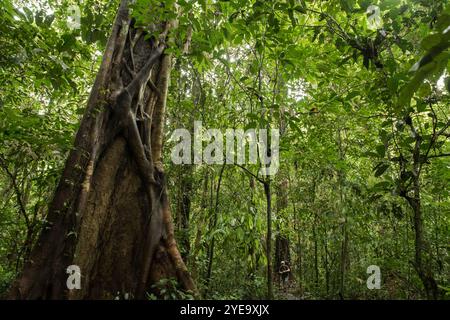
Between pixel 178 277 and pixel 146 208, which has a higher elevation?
→ pixel 146 208

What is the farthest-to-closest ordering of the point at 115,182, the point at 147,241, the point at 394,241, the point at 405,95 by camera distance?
the point at 394,241 < the point at 115,182 < the point at 147,241 < the point at 405,95

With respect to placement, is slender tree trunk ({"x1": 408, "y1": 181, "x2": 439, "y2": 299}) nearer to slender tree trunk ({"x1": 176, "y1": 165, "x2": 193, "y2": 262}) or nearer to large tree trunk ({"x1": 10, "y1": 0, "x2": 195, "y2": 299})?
large tree trunk ({"x1": 10, "y1": 0, "x2": 195, "y2": 299})

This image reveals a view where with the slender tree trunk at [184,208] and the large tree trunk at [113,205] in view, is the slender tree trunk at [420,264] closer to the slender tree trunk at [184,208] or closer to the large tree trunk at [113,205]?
the large tree trunk at [113,205]

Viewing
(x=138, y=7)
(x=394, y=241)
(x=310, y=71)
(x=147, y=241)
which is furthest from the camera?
(x=394, y=241)

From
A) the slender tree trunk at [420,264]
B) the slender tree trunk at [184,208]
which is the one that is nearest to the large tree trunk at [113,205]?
the slender tree trunk at [184,208]

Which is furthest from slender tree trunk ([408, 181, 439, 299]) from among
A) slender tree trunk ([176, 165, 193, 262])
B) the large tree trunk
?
slender tree trunk ([176, 165, 193, 262])

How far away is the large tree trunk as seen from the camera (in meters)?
2.49

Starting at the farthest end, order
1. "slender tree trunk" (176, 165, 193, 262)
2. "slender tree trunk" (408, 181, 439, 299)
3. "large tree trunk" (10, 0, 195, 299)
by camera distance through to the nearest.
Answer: "slender tree trunk" (176, 165, 193, 262), "large tree trunk" (10, 0, 195, 299), "slender tree trunk" (408, 181, 439, 299)

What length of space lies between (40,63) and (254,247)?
2.70m

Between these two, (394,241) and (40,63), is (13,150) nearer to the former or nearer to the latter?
(40,63)

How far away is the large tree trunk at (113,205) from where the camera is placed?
8.18ft

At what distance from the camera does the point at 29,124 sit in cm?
279

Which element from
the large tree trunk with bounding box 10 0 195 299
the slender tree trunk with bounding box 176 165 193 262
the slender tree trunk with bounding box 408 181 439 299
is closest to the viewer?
the slender tree trunk with bounding box 408 181 439 299

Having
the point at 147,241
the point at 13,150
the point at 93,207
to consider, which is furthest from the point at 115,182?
the point at 13,150
